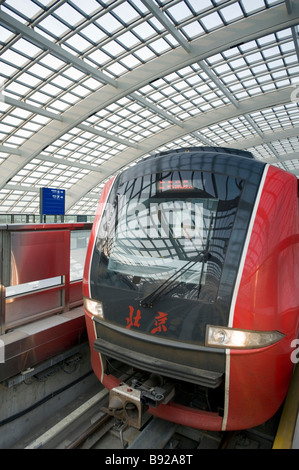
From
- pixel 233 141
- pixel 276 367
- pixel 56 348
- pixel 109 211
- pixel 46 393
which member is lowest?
pixel 46 393

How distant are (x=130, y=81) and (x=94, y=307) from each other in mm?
20466

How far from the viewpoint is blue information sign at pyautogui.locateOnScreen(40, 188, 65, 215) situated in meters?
20.5

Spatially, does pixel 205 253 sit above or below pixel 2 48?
below

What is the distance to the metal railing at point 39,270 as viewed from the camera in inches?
139

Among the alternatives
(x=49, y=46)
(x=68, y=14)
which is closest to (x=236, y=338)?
(x=68, y=14)

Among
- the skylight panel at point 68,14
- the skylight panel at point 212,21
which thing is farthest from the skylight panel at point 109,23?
the skylight panel at point 212,21

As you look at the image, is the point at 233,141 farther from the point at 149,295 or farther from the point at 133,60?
the point at 149,295

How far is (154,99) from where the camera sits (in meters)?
24.5

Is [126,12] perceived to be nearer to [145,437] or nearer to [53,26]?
[53,26]

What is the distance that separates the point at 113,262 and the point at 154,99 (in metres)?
23.7

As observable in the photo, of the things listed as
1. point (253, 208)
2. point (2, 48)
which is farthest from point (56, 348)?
point (2, 48)

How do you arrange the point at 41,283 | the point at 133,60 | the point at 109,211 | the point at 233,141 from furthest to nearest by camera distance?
the point at 233,141
the point at 133,60
the point at 41,283
the point at 109,211

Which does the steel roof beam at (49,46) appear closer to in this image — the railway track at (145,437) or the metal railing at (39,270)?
the metal railing at (39,270)

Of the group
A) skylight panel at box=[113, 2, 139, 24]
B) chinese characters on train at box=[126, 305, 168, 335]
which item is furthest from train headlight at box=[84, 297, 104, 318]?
skylight panel at box=[113, 2, 139, 24]
